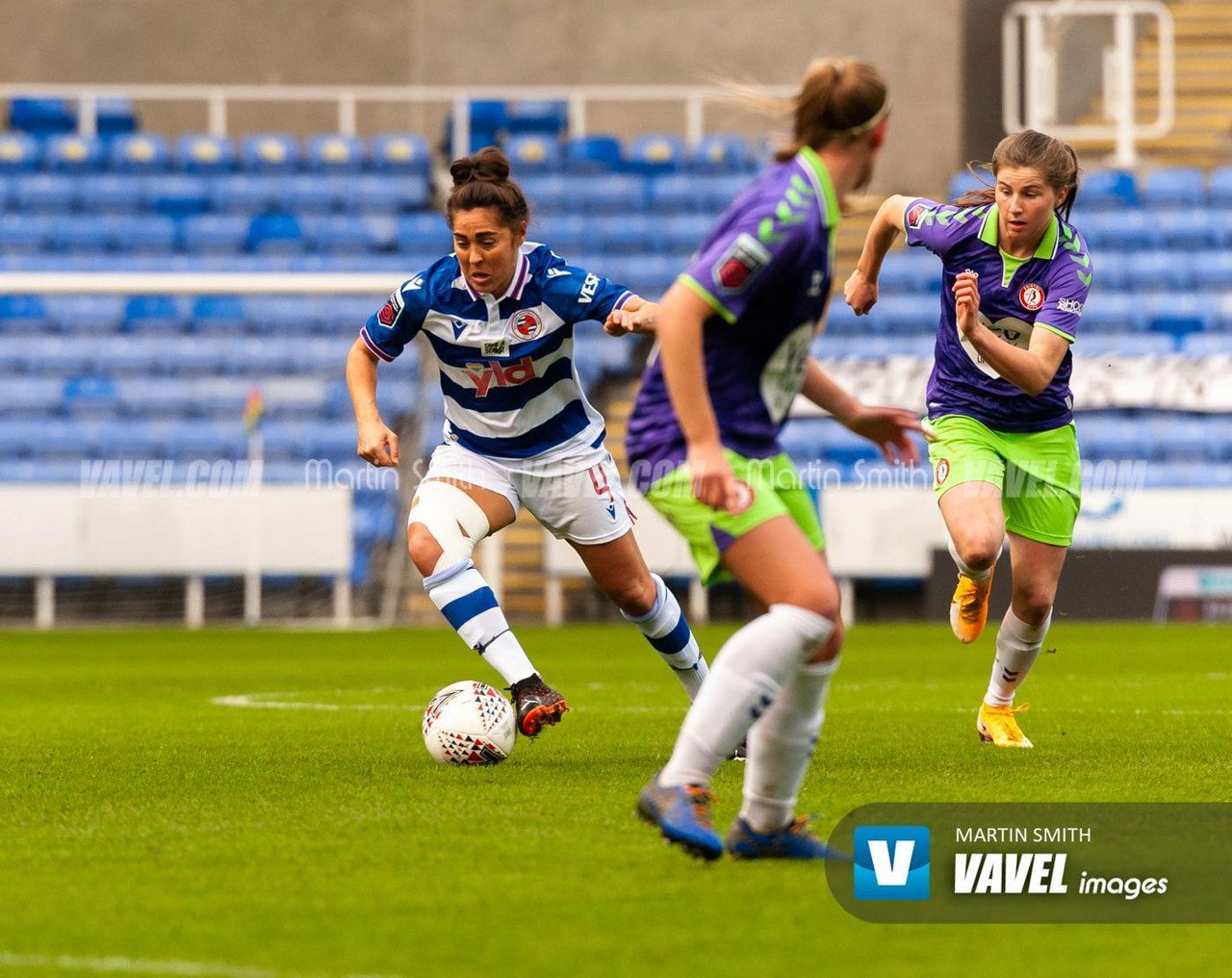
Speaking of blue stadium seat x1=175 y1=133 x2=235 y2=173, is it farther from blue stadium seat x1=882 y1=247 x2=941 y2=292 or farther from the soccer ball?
the soccer ball

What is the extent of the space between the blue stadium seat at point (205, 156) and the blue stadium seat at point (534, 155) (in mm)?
3103

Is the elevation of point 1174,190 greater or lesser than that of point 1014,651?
greater

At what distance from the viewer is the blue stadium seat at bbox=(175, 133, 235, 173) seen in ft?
68.8

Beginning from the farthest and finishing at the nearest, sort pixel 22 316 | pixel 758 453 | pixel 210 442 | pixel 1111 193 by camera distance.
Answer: pixel 1111 193 → pixel 22 316 → pixel 210 442 → pixel 758 453

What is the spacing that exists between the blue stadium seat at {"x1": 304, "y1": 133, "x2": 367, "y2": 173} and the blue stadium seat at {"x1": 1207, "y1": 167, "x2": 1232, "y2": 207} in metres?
9.36

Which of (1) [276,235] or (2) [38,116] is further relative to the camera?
(2) [38,116]

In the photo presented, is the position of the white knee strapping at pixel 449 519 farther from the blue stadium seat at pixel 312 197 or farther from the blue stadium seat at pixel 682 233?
the blue stadium seat at pixel 312 197

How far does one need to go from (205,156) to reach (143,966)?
18773 millimetres

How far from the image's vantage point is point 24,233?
65.7ft

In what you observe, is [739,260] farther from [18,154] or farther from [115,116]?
[115,116]

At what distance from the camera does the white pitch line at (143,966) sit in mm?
3064

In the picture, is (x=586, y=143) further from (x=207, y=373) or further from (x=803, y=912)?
(x=803, y=912)

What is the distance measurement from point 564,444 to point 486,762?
44.9 inches

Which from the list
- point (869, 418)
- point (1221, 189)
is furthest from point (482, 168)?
point (1221, 189)
